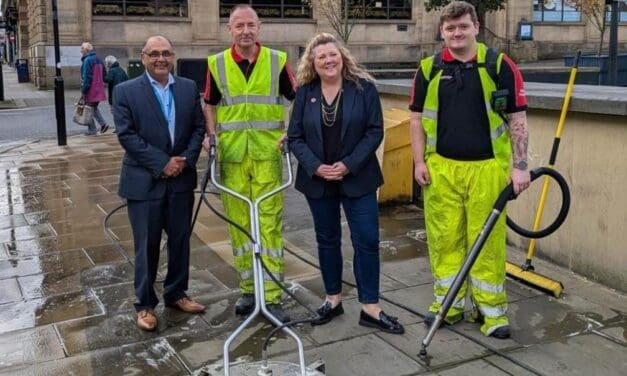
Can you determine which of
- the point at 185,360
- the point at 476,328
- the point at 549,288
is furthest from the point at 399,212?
the point at 185,360

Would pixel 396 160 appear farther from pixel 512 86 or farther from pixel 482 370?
pixel 482 370

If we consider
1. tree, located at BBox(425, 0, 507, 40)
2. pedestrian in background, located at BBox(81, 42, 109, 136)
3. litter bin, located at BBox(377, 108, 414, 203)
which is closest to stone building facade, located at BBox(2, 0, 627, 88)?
tree, located at BBox(425, 0, 507, 40)

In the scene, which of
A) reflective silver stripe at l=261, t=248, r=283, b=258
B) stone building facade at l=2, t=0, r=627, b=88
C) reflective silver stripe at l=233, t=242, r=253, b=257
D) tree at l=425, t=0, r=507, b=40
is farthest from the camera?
stone building facade at l=2, t=0, r=627, b=88

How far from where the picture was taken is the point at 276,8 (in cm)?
3278

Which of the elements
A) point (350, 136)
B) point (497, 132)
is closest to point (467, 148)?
point (497, 132)

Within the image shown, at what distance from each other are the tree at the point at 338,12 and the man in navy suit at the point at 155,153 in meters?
27.4

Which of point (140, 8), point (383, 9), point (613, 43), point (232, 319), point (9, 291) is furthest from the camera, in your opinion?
point (383, 9)

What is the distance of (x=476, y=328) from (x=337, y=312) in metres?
0.96

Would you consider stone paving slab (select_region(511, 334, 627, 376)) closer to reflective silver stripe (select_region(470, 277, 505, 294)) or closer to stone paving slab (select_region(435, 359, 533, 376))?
stone paving slab (select_region(435, 359, 533, 376))

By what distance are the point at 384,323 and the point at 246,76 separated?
192 centimetres

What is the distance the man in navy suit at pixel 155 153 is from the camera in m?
4.78

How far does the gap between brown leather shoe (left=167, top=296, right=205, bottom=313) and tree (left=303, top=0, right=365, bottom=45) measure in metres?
27.4

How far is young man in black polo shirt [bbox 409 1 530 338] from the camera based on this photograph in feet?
14.6

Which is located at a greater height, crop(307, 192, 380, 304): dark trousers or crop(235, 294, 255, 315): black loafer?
crop(307, 192, 380, 304): dark trousers
